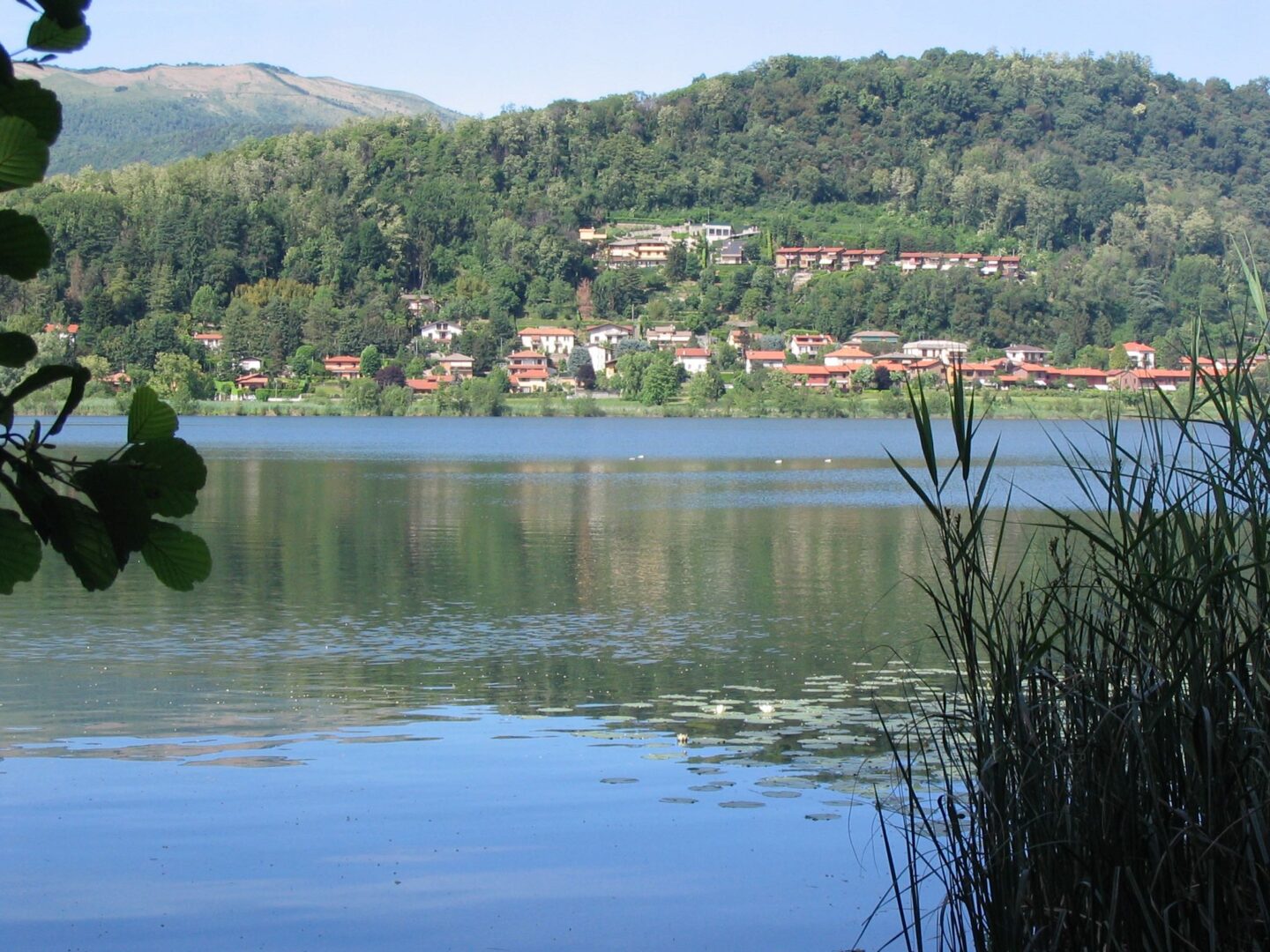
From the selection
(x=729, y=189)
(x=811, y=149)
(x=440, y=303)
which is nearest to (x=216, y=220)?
(x=440, y=303)

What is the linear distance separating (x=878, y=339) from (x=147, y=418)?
314 ft

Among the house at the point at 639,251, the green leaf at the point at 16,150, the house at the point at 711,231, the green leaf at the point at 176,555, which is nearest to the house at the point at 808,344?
the house at the point at 639,251

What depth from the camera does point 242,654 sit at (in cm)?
1113

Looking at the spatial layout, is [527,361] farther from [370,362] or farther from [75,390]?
[75,390]

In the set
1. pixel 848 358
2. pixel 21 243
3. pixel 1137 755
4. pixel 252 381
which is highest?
pixel 848 358

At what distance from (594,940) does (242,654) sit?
21.0ft

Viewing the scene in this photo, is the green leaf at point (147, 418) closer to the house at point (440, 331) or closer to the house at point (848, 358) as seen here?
the house at point (848, 358)

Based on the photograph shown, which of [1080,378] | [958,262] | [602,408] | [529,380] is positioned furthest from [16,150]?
[958,262]

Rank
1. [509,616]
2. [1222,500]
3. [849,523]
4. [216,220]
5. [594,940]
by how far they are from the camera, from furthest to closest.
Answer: [216,220]
[849,523]
[509,616]
[594,940]
[1222,500]

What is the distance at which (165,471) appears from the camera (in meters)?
1.22

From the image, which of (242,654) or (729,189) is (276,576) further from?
(729,189)

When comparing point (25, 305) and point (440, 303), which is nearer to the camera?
point (25, 305)

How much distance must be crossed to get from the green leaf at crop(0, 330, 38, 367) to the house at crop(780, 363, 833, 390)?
85099 millimetres

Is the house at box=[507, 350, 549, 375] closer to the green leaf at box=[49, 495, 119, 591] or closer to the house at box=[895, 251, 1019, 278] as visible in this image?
the house at box=[895, 251, 1019, 278]
